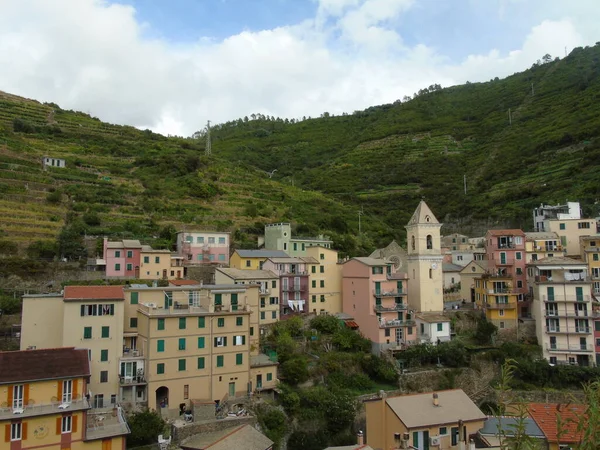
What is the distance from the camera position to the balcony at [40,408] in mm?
23109

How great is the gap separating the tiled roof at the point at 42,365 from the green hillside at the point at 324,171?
21285 mm

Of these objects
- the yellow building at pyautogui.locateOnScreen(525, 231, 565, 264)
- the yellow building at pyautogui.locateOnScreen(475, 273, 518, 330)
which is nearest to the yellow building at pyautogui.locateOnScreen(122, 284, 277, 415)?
the yellow building at pyautogui.locateOnScreen(475, 273, 518, 330)

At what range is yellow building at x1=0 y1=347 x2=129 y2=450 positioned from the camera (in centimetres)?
2334

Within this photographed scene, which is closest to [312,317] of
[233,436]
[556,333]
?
[233,436]

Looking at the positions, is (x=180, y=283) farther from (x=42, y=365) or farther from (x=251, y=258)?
(x=42, y=365)

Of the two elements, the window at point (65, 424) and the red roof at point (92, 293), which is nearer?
the window at point (65, 424)

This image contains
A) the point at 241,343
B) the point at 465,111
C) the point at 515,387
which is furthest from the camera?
the point at 465,111

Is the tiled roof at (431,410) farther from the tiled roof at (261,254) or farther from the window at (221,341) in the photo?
the tiled roof at (261,254)

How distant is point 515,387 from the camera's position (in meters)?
38.3

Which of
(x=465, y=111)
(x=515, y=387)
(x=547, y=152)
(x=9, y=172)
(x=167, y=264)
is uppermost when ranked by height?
(x=465, y=111)

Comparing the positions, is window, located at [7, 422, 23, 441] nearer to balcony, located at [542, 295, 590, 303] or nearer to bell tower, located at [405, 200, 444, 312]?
bell tower, located at [405, 200, 444, 312]

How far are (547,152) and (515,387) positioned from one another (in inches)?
2321

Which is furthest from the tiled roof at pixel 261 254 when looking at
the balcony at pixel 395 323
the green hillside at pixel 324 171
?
the balcony at pixel 395 323

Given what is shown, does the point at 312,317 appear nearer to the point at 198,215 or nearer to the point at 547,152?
the point at 198,215
